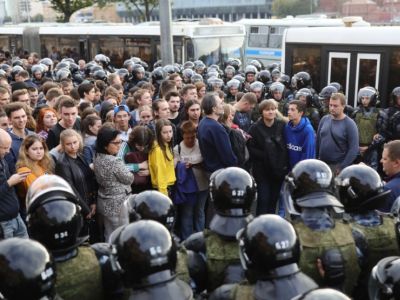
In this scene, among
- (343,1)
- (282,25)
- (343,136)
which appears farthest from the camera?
(343,1)

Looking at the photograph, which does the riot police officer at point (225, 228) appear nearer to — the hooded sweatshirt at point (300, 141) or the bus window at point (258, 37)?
the hooded sweatshirt at point (300, 141)

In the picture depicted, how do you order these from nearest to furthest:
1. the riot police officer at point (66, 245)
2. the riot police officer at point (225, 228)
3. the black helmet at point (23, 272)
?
the black helmet at point (23, 272)
the riot police officer at point (66, 245)
the riot police officer at point (225, 228)

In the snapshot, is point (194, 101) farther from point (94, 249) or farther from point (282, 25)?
point (282, 25)

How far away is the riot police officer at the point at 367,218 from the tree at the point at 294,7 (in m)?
69.3

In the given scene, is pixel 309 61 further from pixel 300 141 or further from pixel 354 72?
pixel 300 141

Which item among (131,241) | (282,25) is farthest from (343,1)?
(131,241)

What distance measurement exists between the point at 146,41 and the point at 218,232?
1672cm

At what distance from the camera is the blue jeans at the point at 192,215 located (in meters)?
6.06

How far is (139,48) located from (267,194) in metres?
13.7

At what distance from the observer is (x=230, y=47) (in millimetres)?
18375

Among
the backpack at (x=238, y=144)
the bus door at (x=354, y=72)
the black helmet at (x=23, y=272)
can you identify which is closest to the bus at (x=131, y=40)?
the bus door at (x=354, y=72)

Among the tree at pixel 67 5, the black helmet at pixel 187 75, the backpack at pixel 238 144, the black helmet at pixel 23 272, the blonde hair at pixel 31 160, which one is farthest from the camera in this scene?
the tree at pixel 67 5

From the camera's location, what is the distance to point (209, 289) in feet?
9.98

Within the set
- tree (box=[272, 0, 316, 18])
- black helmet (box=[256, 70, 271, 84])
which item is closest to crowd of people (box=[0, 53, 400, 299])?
black helmet (box=[256, 70, 271, 84])
